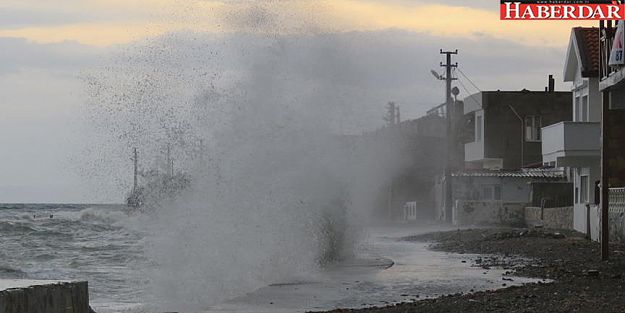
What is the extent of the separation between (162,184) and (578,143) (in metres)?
14.1

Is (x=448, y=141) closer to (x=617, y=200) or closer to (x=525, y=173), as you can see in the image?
(x=525, y=173)

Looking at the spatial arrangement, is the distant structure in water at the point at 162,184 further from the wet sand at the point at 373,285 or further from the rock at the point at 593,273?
the rock at the point at 593,273

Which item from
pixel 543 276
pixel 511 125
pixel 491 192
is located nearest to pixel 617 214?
pixel 543 276

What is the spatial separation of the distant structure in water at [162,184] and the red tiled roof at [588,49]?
47.6 feet

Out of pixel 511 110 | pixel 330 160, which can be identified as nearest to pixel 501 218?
pixel 511 110

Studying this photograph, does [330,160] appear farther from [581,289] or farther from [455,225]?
[455,225]

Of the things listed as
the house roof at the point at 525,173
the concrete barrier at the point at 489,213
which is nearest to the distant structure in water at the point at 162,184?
the concrete barrier at the point at 489,213

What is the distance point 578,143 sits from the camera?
3494 centimetres

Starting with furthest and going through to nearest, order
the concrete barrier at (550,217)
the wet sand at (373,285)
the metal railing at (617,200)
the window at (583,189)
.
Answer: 1. the concrete barrier at (550,217)
2. the window at (583,189)
3. the metal railing at (617,200)
4. the wet sand at (373,285)

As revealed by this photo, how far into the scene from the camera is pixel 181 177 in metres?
27.2

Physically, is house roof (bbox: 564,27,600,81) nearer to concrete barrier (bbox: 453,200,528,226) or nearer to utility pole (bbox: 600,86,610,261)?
concrete barrier (bbox: 453,200,528,226)

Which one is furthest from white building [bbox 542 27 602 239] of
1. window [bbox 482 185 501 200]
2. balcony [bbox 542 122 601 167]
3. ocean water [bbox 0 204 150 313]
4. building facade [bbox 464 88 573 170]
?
building facade [bbox 464 88 573 170]

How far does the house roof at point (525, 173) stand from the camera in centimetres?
5438

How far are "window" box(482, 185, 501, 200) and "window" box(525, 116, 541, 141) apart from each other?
518 centimetres
